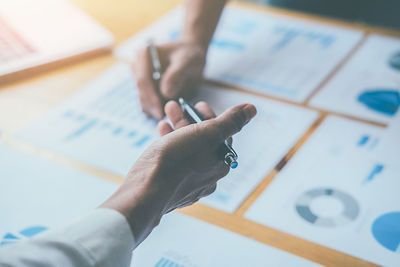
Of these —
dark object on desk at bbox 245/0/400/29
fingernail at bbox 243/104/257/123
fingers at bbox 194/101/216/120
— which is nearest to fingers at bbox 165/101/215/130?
fingers at bbox 194/101/216/120

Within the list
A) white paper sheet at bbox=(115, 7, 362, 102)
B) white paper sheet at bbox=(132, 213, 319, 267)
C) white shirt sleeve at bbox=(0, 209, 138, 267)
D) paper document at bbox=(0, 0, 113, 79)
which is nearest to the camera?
white shirt sleeve at bbox=(0, 209, 138, 267)

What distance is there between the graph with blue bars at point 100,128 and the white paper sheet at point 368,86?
0.36 metres

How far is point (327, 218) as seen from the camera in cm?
65

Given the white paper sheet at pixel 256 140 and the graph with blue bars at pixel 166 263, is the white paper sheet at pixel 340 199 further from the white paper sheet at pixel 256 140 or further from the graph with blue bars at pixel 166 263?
the graph with blue bars at pixel 166 263

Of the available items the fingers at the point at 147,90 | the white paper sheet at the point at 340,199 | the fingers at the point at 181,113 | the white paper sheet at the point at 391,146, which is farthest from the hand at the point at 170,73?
the white paper sheet at the point at 391,146

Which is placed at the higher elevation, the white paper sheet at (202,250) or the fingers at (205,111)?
the fingers at (205,111)

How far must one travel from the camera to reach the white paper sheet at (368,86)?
865 mm

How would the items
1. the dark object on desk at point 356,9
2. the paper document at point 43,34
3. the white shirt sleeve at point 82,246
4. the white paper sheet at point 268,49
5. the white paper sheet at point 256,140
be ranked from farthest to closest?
the dark object on desk at point 356,9 < the paper document at point 43,34 < the white paper sheet at point 268,49 < the white paper sheet at point 256,140 < the white shirt sleeve at point 82,246

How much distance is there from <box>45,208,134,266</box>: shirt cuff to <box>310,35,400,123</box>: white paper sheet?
1.66 ft

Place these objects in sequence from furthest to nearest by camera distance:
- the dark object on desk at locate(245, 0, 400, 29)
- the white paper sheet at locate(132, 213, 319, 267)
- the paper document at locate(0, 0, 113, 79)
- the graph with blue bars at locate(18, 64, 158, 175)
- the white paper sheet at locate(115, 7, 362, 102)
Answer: the dark object on desk at locate(245, 0, 400, 29) < the paper document at locate(0, 0, 113, 79) < the white paper sheet at locate(115, 7, 362, 102) < the graph with blue bars at locate(18, 64, 158, 175) < the white paper sheet at locate(132, 213, 319, 267)

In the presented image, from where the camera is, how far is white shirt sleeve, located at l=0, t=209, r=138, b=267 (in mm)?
487

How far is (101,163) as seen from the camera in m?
0.80

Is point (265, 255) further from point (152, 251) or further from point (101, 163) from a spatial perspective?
point (101, 163)

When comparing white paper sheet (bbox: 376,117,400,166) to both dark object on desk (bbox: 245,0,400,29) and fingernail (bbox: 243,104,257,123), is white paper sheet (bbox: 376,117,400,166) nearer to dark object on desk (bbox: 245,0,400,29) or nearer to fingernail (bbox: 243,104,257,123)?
fingernail (bbox: 243,104,257,123)
